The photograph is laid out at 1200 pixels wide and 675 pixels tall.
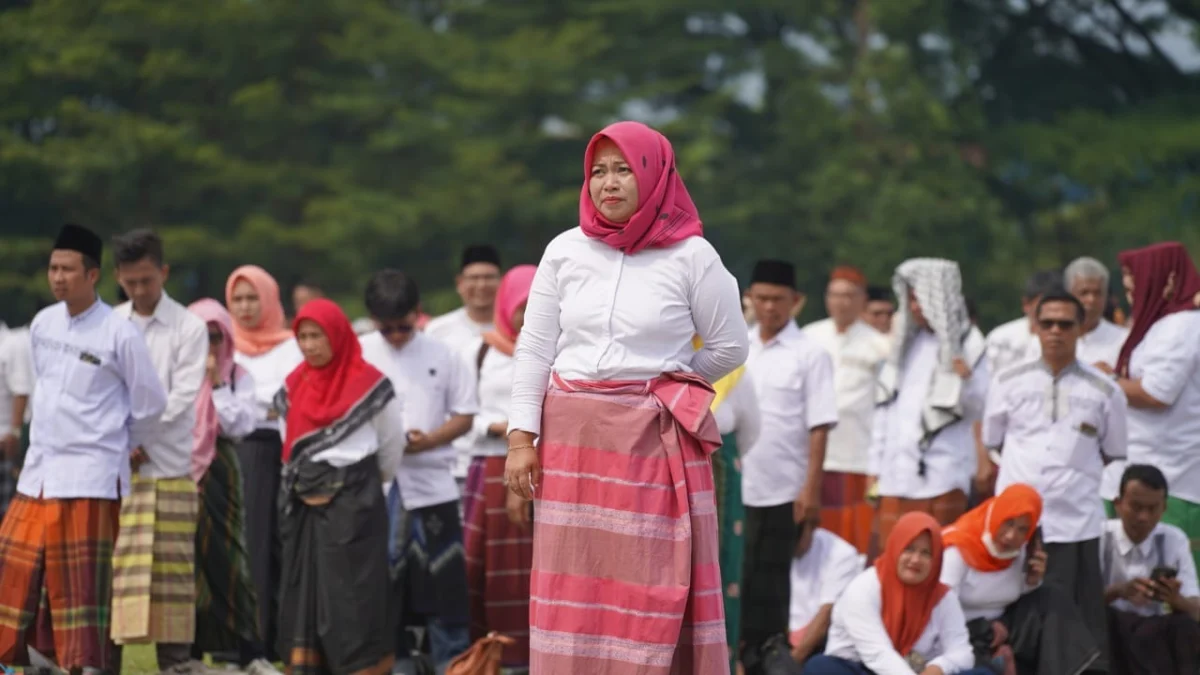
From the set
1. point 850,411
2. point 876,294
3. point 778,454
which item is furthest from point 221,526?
point 876,294

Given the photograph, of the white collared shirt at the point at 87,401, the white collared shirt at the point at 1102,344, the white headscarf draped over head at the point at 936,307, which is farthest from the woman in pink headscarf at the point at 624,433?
the white collared shirt at the point at 1102,344

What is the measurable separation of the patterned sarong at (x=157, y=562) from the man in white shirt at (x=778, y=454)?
2.56m

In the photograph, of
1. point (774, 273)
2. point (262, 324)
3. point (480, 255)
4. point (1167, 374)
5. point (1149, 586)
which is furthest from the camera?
point (480, 255)

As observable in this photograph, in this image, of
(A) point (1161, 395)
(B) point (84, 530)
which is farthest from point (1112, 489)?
(B) point (84, 530)

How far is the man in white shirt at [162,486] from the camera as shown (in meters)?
7.98

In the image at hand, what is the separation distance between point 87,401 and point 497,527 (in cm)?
205

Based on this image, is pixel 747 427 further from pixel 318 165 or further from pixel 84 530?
pixel 318 165

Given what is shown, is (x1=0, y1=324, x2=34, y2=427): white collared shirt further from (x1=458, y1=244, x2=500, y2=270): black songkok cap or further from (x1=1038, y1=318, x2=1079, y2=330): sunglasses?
(x1=1038, y1=318, x2=1079, y2=330): sunglasses

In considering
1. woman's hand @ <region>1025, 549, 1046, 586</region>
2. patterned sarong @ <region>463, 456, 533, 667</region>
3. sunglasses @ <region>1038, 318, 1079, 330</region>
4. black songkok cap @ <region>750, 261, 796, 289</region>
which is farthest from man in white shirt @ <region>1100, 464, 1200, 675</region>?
patterned sarong @ <region>463, 456, 533, 667</region>

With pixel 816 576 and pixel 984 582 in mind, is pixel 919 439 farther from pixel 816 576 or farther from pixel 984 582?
pixel 984 582

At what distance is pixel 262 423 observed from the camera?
9.12m

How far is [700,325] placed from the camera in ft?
18.3

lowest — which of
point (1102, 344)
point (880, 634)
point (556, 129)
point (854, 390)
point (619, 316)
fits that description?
point (880, 634)

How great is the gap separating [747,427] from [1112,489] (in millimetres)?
1928
